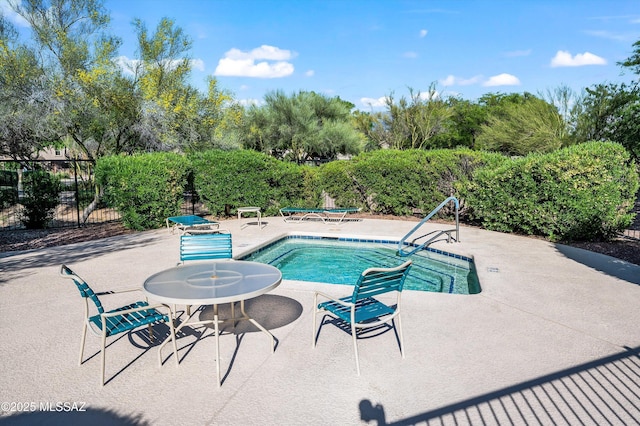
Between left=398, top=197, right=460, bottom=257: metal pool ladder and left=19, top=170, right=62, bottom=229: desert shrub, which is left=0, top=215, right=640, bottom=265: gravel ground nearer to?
left=19, top=170, right=62, bottom=229: desert shrub

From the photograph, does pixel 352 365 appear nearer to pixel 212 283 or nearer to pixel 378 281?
pixel 378 281

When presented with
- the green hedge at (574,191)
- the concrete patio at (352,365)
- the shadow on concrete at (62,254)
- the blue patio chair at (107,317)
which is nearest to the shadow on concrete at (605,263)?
the concrete patio at (352,365)

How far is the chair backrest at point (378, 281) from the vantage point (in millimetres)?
3133

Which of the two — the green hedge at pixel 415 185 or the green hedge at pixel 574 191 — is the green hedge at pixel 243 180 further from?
the green hedge at pixel 574 191

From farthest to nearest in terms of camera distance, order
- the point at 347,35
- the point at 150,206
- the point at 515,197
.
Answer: the point at 347,35 < the point at 150,206 < the point at 515,197

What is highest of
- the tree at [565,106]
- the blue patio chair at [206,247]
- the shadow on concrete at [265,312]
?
the tree at [565,106]

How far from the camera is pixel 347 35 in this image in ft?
94.6

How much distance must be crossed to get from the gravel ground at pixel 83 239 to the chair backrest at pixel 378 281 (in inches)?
220

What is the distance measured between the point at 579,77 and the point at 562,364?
26.4m

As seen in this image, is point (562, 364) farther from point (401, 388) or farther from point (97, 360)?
point (97, 360)

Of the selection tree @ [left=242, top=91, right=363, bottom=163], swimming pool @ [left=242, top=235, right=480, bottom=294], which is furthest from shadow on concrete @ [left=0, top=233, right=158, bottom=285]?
tree @ [left=242, top=91, right=363, bottom=163]

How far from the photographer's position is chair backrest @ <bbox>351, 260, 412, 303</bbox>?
3.13m

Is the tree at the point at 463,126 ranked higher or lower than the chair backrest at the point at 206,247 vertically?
higher

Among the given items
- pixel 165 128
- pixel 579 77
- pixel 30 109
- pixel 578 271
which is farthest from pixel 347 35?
pixel 578 271
